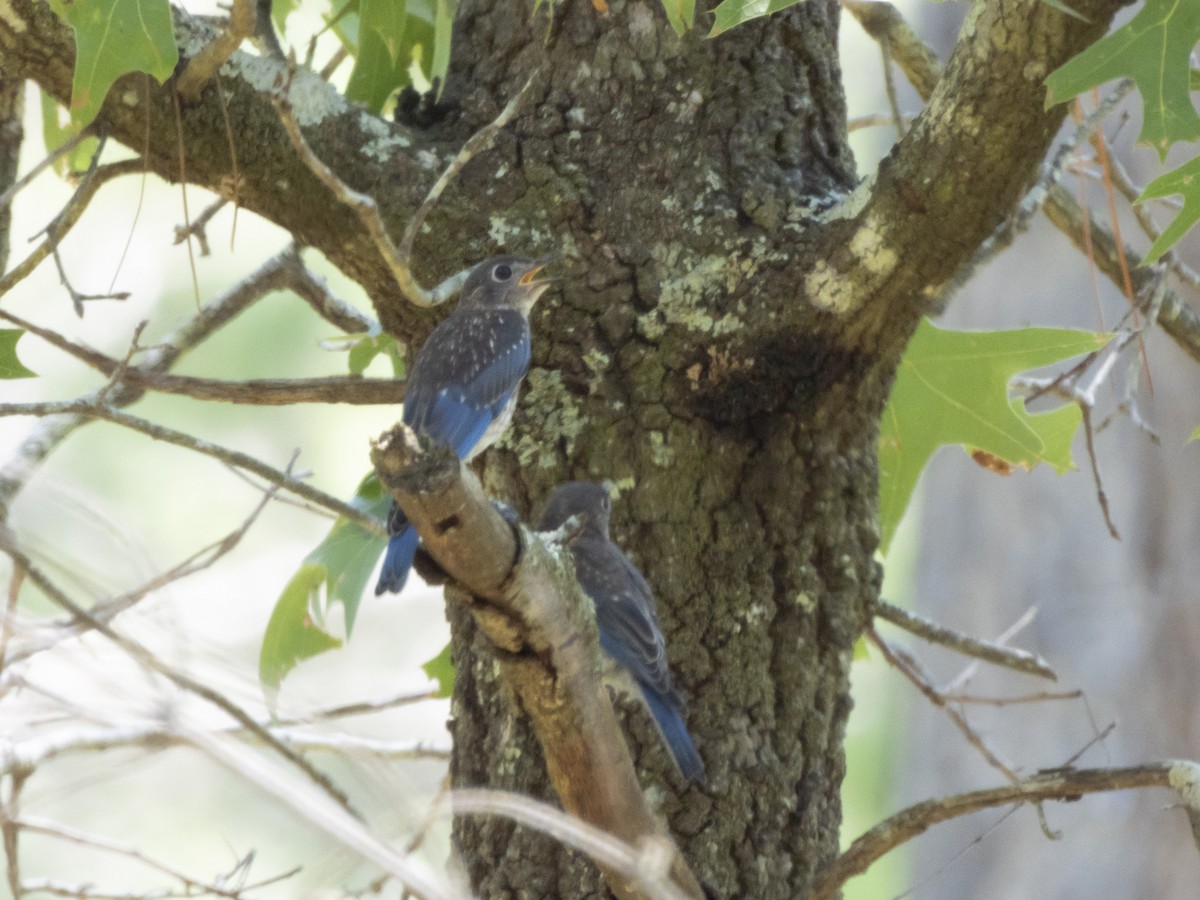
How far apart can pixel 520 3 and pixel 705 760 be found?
157 cm

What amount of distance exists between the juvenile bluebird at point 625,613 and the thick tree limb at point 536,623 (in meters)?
0.38

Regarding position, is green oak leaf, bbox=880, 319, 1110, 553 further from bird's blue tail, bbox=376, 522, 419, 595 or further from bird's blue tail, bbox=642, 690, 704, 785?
bird's blue tail, bbox=376, 522, 419, 595

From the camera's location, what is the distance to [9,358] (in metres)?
2.53

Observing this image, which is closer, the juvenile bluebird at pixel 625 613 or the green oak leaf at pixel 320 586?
the juvenile bluebird at pixel 625 613

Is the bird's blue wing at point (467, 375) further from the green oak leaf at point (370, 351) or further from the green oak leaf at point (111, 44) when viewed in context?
the green oak leaf at point (111, 44)

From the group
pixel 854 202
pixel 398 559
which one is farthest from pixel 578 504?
pixel 854 202

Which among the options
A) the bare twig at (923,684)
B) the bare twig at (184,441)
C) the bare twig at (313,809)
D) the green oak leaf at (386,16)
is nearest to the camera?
the bare twig at (313,809)

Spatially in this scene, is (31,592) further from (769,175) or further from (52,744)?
(769,175)

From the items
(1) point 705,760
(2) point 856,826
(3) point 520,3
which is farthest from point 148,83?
(2) point 856,826

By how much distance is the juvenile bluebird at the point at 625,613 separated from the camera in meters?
2.36

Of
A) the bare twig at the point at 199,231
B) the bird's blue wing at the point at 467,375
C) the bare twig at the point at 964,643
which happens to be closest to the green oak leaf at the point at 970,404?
the bare twig at the point at 964,643

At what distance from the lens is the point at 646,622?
7.92ft

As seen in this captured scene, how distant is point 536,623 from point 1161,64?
1.34 metres

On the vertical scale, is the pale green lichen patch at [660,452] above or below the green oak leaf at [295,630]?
below
